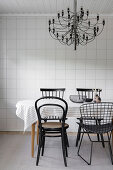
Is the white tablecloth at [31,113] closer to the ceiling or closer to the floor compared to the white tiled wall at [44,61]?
closer to the floor

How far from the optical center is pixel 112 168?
2.44 meters

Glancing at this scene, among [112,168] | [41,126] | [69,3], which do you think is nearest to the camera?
[112,168]

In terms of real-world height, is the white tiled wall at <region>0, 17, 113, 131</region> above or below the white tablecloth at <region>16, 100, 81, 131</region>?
above

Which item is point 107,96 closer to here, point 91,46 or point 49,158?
point 91,46

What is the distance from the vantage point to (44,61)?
4.10 metres

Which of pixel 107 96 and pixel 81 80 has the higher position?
pixel 81 80

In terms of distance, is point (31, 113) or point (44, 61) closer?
point (31, 113)

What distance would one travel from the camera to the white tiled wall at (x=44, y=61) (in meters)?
4.08

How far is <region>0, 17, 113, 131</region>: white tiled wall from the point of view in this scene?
408cm

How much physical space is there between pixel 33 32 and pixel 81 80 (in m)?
1.44

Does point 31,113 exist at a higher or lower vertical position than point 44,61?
lower

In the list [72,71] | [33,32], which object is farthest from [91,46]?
[33,32]

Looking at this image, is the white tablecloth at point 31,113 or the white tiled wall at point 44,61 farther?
the white tiled wall at point 44,61

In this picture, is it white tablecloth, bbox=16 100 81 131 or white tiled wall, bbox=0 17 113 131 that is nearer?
white tablecloth, bbox=16 100 81 131
